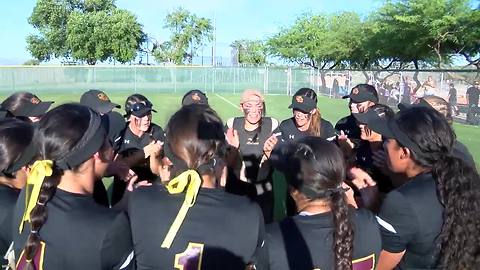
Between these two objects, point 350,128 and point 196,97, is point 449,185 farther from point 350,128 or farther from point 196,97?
point 196,97

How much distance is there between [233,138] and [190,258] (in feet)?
9.95

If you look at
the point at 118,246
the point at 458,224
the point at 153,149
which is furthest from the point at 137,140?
the point at 458,224

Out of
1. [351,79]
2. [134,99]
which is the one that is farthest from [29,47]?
[134,99]

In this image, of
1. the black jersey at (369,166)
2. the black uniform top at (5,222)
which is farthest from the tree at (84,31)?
the black uniform top at (5,222)

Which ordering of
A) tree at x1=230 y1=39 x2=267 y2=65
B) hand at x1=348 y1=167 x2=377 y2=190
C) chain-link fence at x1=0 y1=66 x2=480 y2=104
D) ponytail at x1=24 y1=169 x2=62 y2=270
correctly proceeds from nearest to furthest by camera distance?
ponytail at x1=24 y1=169 x2=62 y2=270 → hand at x1=348 y1=167 x2=377 y2=190 → chain-link fence at x1=0 y1=66 x2=480 y2=104 → tree at x1=230 y1=39 x2=267 y2=65

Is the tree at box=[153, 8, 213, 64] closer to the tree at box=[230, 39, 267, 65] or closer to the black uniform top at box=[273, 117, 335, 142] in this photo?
the tree at box=[230, 39, 267, 65]

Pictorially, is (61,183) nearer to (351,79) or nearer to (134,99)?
(134,99)

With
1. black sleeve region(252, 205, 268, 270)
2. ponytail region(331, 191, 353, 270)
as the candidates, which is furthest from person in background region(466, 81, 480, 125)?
black sleeve region(252, 205, 268, 270)

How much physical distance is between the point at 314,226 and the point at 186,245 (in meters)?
0.61

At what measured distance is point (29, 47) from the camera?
59.5 metres

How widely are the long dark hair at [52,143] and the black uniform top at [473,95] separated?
15243mm

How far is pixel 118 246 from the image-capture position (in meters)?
2.04

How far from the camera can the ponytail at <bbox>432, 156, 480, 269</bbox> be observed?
235 cm

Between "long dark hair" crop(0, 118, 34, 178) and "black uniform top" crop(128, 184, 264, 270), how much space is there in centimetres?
99
